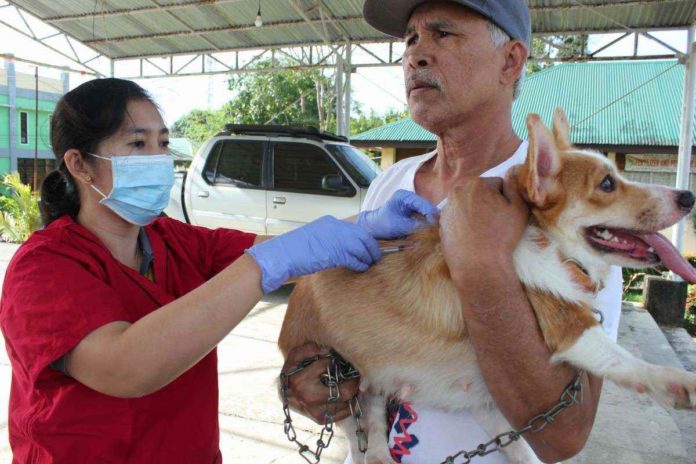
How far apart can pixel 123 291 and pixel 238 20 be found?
10487mm

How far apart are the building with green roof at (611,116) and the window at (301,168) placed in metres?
5.97

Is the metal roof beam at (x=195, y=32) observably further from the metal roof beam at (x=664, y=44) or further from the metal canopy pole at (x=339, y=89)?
the metal roof beam at (x=664, y=44)

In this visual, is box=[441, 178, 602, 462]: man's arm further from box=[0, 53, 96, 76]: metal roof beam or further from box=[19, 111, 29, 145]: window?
box=[19, 111, 29, 145]: window

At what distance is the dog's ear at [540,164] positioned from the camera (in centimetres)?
145

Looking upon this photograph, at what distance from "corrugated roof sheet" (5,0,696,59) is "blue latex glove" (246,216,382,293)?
8176 millimetres

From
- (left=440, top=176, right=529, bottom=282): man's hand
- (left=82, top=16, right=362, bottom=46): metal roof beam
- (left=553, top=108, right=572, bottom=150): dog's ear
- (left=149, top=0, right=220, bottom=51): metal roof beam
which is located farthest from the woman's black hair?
(left=149, top=0, right=220, bottom=51): metal roof beam

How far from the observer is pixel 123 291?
172 centimetres

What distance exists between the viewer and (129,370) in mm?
1329

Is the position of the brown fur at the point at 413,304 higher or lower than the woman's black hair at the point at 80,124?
lower

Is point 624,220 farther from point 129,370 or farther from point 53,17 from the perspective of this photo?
point 53,17

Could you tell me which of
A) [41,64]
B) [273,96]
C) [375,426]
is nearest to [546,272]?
[375,426]

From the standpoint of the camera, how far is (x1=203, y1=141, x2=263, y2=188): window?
344 inches

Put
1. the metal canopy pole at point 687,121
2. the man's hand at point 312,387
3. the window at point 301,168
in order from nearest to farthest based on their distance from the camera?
the man's hand at point 312,387 → the window at point 301,168 → the metal canopy pole at point 687,121

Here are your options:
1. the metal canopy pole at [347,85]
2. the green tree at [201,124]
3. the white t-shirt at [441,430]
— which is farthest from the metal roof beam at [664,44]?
the green tree at [201,124]
